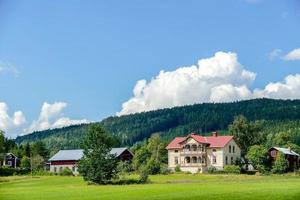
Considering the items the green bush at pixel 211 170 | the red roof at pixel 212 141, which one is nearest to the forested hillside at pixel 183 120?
the red roof at pixel 212 141

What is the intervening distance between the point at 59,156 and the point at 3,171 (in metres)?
20.8

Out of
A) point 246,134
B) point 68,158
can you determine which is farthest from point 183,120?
point 246,134

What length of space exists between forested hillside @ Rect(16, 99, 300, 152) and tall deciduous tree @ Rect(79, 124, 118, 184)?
103892 mm

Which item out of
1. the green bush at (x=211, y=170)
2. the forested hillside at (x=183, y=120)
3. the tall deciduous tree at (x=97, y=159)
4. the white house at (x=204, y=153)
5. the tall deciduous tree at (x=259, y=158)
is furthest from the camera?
the forested hillside at (x=183, y=120)

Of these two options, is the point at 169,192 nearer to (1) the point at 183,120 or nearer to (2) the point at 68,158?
(2) the point at 68,158

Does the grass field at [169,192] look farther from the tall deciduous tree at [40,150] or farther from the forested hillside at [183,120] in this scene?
the forested hillside at [183,120]

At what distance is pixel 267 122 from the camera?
148 metres

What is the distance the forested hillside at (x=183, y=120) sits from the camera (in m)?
157

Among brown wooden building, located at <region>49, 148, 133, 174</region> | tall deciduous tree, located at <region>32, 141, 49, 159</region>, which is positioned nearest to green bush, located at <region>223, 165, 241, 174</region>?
brown wooden building, located at <region>49, 148, 133, 174</region>

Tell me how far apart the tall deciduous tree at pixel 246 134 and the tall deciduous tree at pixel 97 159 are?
29.2 m

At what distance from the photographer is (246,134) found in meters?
68.9

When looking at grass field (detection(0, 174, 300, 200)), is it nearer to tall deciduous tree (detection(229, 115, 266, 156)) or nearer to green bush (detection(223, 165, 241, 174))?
green bush (detection(223, 165, 241, 174))

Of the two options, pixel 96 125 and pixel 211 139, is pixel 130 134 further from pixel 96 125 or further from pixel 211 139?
pixel 96 125

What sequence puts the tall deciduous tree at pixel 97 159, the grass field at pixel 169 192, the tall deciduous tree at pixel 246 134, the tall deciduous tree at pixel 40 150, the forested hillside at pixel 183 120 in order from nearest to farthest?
the grass field at pixel 169 192, the tall deciduous tree at pixel 97 159, the tall deciduous tree at pixel 246 134, the tall deciduous tree at pixel 40 150, the forested hillside at pixel 183 120
